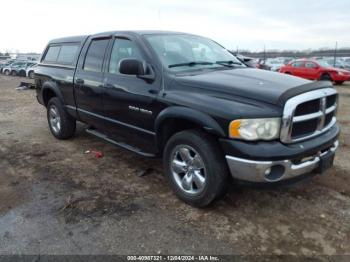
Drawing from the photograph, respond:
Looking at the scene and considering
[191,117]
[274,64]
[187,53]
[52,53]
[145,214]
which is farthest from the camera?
[274,64]

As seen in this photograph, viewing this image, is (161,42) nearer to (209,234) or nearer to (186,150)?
(186,150)

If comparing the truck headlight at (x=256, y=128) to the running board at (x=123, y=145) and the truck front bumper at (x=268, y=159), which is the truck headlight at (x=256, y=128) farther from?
the running board at (x=123, y=145)

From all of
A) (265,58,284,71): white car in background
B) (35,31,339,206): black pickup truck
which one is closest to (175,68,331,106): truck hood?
(35,31,339,206): black pickup truck

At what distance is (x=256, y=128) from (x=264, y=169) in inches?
14.6

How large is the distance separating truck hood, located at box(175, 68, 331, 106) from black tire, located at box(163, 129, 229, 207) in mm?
490

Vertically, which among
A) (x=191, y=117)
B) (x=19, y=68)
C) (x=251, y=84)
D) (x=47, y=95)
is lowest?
(x=19, y=68)

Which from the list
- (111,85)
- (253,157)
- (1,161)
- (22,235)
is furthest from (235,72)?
(1,161)

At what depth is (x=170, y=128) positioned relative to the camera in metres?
3.98

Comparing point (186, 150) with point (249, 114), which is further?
point (186, 150)

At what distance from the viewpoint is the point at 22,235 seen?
330 cm

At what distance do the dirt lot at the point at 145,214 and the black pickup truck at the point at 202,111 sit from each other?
1.29 ft

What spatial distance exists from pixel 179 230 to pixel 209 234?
0.29 meters

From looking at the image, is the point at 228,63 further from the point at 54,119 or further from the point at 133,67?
the point at 54,119

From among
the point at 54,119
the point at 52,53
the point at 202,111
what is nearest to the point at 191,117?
the point at 202,111
